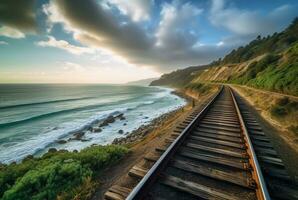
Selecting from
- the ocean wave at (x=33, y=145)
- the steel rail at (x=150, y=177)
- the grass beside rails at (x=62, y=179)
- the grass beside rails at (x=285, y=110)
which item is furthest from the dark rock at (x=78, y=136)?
the grass beside rails at (x=285, y=110)

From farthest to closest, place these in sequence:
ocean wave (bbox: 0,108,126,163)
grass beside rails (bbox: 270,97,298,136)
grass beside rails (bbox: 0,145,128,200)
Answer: ocean wave (bbox: 0,108,126,163) → grass beside rails (bbox: 270,97,298,136) → grass beside rails (bbox: 0,145,128,200)

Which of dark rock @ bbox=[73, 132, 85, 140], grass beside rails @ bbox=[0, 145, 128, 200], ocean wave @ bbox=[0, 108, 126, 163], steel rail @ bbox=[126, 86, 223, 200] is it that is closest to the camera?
steel rail @ bbox=[126, 86, 223, 200]

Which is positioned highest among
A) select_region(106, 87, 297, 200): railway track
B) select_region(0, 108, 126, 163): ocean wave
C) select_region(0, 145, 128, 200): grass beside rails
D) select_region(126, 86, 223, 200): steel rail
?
select_region(126, 86, 223, 200): steel rail

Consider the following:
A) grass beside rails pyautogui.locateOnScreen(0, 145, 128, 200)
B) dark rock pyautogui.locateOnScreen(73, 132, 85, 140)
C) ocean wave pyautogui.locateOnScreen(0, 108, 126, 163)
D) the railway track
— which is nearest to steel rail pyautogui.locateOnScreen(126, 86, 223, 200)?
the railway track

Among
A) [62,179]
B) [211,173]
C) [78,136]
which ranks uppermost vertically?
[211,173]

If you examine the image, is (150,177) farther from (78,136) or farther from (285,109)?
(78,136)

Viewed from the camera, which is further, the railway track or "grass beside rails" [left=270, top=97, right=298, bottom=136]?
"grass beside rails" [left=270, top=97, right=298, bottom=136]

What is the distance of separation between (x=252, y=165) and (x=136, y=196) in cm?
244

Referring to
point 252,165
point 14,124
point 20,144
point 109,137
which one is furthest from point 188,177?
point 14,124

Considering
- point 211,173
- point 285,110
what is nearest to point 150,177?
point 211,173

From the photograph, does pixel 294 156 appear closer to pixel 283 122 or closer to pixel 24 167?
pixel 283 122

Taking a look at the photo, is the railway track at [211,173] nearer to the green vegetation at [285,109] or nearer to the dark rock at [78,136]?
the green vegetation at [285,109]

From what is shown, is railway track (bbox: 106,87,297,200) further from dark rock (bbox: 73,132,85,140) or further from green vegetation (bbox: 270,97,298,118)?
dark rock (bbox: 73,132,85,140)

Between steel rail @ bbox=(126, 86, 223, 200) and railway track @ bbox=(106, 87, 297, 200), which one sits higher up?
steel rail @ bbox=(126, 86, 223, 200)
